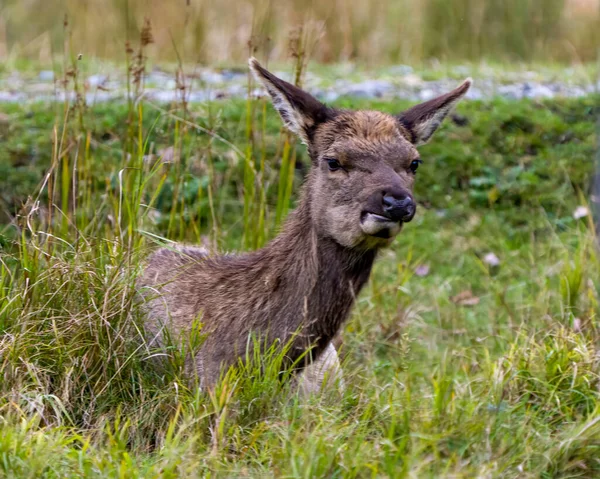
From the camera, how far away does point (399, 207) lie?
448 cm

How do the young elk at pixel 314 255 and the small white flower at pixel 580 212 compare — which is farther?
the small white flower at pixel 580 212

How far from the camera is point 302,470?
3650 millimetres

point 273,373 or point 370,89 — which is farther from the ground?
point 370,89

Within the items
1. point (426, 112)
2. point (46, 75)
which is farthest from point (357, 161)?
point (46, 75)

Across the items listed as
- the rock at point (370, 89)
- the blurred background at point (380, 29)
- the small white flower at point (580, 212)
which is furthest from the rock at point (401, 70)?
the small white flower at point (580, 212)

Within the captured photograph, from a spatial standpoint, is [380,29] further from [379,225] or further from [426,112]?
[379,225]

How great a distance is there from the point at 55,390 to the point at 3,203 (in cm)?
344

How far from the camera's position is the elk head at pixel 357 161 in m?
Result: 4.58

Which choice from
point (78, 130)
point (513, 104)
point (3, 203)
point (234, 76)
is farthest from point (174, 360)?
point (234, 76)

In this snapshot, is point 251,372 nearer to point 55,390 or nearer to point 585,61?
point 55,390

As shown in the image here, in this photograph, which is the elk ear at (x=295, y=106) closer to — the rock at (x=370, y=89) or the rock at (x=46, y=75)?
→ the rock at (x=370, y=89)

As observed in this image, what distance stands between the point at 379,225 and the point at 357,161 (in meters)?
0.44

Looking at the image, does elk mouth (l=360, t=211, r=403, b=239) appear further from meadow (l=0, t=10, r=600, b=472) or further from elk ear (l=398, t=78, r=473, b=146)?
elk ear (l=398, t=78, r=473, b=146)

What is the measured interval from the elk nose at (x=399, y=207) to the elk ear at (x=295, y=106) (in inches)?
31.8
